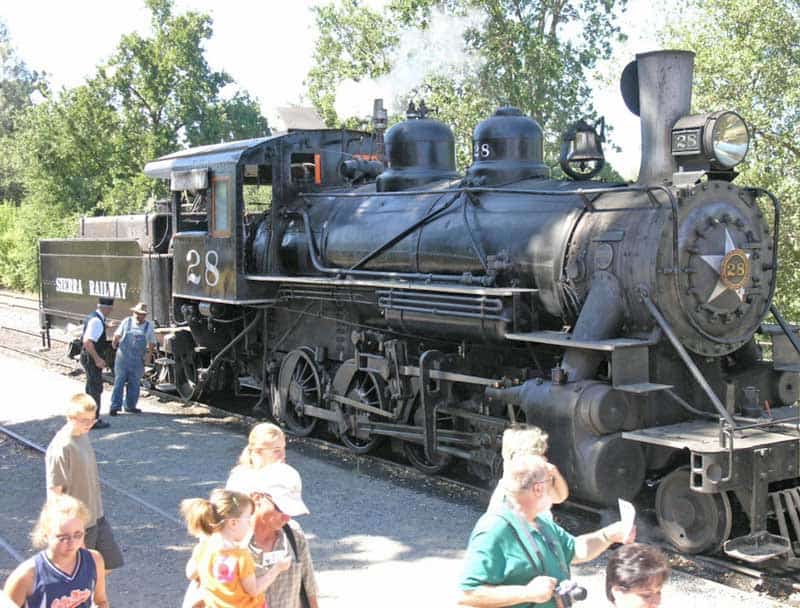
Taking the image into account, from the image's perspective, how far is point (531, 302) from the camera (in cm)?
715

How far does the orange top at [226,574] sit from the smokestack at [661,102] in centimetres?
465

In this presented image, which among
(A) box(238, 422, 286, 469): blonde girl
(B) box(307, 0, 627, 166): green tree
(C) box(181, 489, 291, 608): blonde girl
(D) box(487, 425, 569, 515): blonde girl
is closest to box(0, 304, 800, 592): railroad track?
(D) box(487, 425, 569, 515): blonde girl

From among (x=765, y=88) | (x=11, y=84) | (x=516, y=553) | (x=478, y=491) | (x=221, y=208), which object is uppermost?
(x=11, y=84)

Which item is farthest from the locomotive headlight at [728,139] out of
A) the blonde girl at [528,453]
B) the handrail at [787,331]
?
the blonde girl at [528,453]

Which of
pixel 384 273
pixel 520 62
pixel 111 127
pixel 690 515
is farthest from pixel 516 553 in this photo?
pixel 111 127

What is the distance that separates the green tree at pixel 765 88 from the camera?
12039 millimetres

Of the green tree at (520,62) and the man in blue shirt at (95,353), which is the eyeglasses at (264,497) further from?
the green tree at (520,62)

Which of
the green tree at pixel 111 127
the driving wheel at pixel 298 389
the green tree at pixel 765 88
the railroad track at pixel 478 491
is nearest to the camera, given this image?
the railroad track at pixel 478 491

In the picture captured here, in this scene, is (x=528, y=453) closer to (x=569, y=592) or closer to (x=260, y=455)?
(x=569, y=592)

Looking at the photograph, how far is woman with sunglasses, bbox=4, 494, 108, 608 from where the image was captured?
11.0 feet

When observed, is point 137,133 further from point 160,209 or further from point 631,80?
point 631,80

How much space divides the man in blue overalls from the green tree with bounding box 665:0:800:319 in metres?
8.23

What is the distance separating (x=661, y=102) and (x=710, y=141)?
1.78 ft

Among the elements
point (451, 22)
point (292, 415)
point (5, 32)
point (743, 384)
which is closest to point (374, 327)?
point (292, 415)
